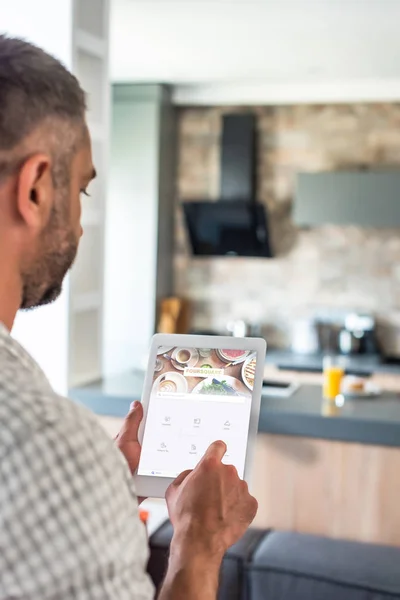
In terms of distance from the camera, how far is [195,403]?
1.16 m

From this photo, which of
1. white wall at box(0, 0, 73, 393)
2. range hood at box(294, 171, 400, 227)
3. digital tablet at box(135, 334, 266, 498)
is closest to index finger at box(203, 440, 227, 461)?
digital tablet at box(135, 334, 266, 498)

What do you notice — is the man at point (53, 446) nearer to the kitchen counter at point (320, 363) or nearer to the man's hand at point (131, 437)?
the man's hand at point (131, 437)

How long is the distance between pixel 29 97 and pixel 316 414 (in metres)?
1.84

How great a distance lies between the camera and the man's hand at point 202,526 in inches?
33.7

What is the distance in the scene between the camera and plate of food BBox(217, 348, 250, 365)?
1.17 m

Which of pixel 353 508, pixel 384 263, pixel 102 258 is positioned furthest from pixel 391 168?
pixel 353 508

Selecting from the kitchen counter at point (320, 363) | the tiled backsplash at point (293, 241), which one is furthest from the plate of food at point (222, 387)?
the tiled backsplash at point (293, 241)

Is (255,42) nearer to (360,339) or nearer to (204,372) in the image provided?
(360,339)

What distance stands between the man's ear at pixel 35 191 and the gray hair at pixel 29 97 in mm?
14

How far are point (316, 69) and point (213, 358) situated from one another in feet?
11.4

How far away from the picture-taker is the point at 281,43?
3.79 m

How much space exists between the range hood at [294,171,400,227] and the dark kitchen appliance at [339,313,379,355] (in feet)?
1.93

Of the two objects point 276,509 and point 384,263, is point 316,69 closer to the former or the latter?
point 384,263

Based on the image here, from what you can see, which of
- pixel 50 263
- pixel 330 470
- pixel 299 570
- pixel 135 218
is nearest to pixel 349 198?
pixel 135 218
